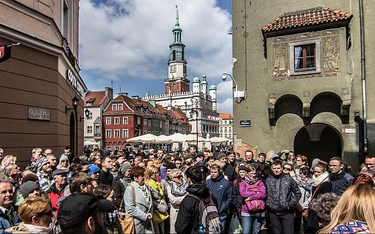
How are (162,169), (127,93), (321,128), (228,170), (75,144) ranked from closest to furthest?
1. (228,170)
2. (162,169)
3. (321,128)
4. (75,144)
5. (127,93)

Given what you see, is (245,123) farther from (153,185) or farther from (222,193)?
(153,185)

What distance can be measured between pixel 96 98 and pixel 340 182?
6544 centimetres

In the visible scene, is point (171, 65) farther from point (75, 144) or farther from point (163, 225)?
point (163, 225)

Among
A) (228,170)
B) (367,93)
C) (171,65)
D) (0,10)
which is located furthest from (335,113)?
(171,65)

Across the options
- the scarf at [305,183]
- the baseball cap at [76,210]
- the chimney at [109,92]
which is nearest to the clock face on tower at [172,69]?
the chimney at [109,92]

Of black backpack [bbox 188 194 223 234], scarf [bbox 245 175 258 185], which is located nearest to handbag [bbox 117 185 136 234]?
black backpack [bbox 188 194 223 234]

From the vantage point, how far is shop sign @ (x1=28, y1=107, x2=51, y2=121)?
10.7 metres

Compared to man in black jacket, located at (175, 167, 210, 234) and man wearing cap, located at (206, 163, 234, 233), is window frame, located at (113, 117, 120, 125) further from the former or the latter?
man in black jacket, located at (175, 167, 210, 234)

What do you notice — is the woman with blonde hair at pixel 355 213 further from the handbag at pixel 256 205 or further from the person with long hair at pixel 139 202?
the handbag at pixel 256 205

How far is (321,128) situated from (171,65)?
445ft

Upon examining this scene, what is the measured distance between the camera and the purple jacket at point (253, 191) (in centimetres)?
652

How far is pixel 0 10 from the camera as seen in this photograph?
953cm

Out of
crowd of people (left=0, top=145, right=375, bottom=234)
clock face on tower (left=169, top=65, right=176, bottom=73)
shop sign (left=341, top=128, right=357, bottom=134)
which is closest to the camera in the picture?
crowd of people (left=0, top=145, right=375, bottom=234)

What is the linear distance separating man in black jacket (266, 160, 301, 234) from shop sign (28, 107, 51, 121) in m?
8.34
